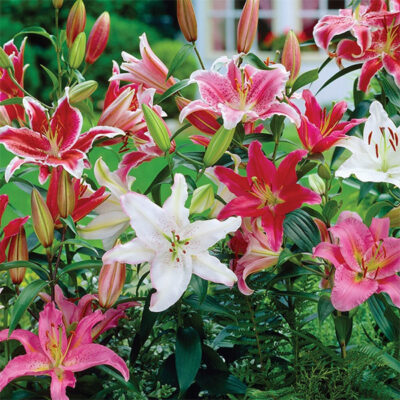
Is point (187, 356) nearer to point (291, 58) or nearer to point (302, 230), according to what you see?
point (302, 230)

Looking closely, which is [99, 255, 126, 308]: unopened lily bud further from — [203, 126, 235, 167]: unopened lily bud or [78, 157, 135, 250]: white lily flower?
[203, 126, 235, 167]: unopened lily bud

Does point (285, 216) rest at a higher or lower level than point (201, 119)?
lower

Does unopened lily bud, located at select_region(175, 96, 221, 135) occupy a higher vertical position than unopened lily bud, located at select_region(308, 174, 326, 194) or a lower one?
higher

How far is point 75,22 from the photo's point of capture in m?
1.19

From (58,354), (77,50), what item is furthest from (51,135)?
(58,354)

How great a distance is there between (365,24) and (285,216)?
0.33m

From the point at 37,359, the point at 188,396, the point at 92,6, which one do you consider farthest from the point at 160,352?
the point at 92,6

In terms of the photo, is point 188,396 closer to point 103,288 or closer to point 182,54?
point 103,288

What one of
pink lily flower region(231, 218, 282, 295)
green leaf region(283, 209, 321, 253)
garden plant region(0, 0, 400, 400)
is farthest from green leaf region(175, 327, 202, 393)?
green leaf region(283, 209, 321, 253)

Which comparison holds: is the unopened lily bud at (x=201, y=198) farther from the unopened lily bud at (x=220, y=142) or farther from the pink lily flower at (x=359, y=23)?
the pink lily flower at (x=359, y=23)

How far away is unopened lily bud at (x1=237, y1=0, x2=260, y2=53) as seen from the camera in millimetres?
1097

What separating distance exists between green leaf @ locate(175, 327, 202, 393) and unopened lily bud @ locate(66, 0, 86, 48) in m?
0.49

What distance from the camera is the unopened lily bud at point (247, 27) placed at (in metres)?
1.10

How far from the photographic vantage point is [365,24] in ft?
3.73
